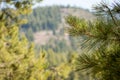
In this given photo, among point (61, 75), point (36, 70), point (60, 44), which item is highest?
point (36, 70)

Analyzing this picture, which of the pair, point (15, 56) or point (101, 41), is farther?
point (15, 56)

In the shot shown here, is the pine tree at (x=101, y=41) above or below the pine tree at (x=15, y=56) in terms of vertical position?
above

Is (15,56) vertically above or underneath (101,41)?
underneath

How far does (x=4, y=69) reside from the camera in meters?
9.25

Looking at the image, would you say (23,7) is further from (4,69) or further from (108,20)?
(108,20)

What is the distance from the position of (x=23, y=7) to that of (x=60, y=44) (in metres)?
184

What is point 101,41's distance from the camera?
3150 millimetres

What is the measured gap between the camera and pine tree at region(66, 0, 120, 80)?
3.02m

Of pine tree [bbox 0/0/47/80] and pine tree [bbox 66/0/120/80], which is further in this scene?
pine tree [bbox 0/0/47/80]

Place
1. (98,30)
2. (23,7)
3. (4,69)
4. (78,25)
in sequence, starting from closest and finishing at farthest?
(98,30) < (78,25) < (4,69) < (23,7)

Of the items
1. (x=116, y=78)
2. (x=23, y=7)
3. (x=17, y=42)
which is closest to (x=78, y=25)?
(x=116, y=78)

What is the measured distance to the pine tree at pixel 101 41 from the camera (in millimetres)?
3020

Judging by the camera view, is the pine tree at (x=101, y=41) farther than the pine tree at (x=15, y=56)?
No

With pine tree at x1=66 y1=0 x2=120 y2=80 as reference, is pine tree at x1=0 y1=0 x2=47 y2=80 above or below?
below
